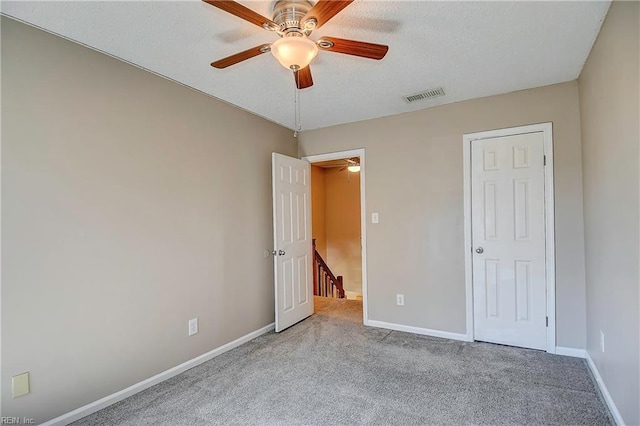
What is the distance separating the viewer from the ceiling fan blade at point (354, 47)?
1.70 meters

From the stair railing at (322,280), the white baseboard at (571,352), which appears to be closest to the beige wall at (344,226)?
the stair railing at (322,280)

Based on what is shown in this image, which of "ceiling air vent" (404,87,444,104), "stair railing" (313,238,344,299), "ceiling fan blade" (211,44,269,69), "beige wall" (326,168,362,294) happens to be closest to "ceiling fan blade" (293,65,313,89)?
"ceiling fan blade" (211,44,269,69)

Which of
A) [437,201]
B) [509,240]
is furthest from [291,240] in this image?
[509,240]

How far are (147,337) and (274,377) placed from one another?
40.0 inches

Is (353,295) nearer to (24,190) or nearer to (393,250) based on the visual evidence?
(393,250)

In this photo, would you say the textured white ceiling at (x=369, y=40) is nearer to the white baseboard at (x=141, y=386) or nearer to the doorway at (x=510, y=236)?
the doorway at (x=510, y=236)

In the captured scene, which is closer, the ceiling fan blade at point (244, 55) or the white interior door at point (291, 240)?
the ceiling fan blade at point (244, 55)

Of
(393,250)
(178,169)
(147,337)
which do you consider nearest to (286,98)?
(178,169)

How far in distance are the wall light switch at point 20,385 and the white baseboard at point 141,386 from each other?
0.84ft

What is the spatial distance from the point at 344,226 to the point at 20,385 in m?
5.66

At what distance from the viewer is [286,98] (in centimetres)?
313

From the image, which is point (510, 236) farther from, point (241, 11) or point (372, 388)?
point (241, 11)

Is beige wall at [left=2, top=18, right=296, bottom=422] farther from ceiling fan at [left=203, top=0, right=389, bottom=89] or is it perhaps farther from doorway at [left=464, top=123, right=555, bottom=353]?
doorway at [left=464, top=123, right=555, bottom=353]

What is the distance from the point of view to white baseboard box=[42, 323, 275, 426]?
2.00 metres
